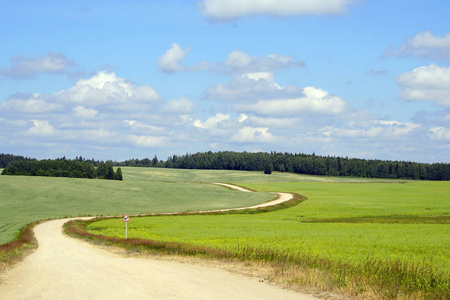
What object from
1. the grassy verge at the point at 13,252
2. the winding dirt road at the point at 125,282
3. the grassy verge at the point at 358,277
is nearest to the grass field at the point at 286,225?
the grassy verge at the point at 358,277

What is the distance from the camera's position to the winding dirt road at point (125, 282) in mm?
13355

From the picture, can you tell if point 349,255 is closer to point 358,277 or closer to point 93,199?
point 358,277

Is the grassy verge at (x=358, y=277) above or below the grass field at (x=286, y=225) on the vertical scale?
above

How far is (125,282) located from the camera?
1508 centimetres

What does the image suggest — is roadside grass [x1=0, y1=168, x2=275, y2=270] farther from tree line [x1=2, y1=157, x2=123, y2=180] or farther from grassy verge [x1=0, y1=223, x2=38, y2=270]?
tree line [x1=2, y1=157, x2=123, y2=180]

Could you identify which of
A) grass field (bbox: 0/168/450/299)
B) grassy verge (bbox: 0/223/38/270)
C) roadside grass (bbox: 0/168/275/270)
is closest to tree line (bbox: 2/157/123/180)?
roadside grass (bbox: 0/168/275/270)

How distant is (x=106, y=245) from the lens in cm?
2941

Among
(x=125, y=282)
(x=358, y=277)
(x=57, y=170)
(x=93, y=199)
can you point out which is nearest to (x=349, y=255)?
(x=358, y=277)

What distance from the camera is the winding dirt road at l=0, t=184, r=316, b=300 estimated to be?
13355mm

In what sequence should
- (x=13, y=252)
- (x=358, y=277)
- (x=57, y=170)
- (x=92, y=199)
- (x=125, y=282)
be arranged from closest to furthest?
(x=358, y=277)
(x=125, y=282)
(x=13, y=252)
(x=92, y=199)
(x=57, y=170)

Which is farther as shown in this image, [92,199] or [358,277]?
[92,199]

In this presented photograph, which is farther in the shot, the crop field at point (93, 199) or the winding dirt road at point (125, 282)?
the crop field at point (93, 199)

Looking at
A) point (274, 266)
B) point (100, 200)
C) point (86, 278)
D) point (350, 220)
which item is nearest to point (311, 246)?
point (274, 266)

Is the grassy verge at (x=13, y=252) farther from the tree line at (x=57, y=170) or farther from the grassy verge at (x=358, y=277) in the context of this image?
the tree line at (x=57, y=170)
